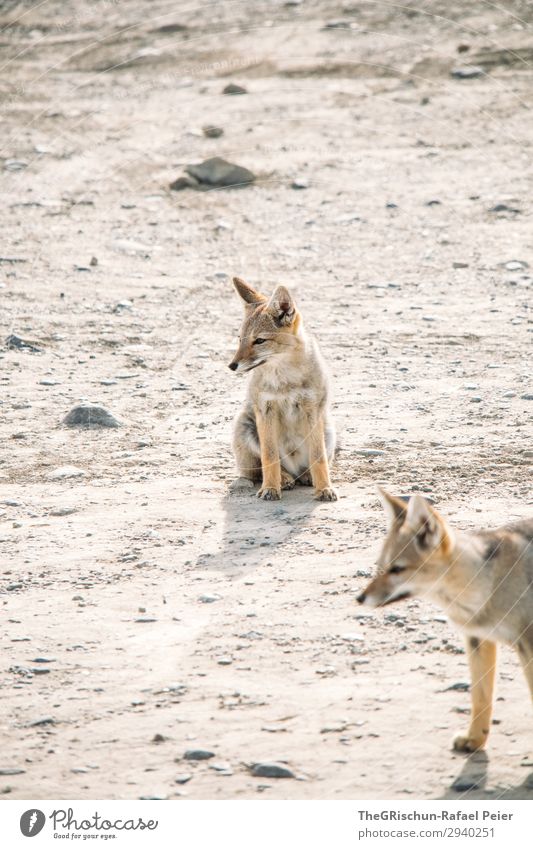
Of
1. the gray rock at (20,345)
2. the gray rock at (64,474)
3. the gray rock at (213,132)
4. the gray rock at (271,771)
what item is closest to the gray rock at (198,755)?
the gray rock at (271,771)

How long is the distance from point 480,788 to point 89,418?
582 cm

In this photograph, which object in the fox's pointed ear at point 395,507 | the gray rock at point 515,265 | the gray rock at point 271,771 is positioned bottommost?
the gray rock at point 515,265

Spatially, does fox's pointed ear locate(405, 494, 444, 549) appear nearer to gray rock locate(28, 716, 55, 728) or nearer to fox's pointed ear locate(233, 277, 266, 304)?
gray rock locate(28, 716, 55, 728)

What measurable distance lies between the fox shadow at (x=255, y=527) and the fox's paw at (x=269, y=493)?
0.04 metres

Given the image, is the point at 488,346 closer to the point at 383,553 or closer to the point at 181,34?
the point at 383,553

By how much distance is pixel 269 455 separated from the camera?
363 inches

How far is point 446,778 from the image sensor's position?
18.5ft

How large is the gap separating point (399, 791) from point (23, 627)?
2627mm

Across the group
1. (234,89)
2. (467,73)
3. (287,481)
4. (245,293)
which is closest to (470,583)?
(287,481)

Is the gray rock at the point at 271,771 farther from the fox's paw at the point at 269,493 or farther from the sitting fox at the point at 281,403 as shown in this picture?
the fox's paw at the point at 269,493

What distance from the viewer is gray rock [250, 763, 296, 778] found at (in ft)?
18.7

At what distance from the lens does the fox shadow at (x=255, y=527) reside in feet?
26.6

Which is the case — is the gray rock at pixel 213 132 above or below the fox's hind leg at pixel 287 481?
below
